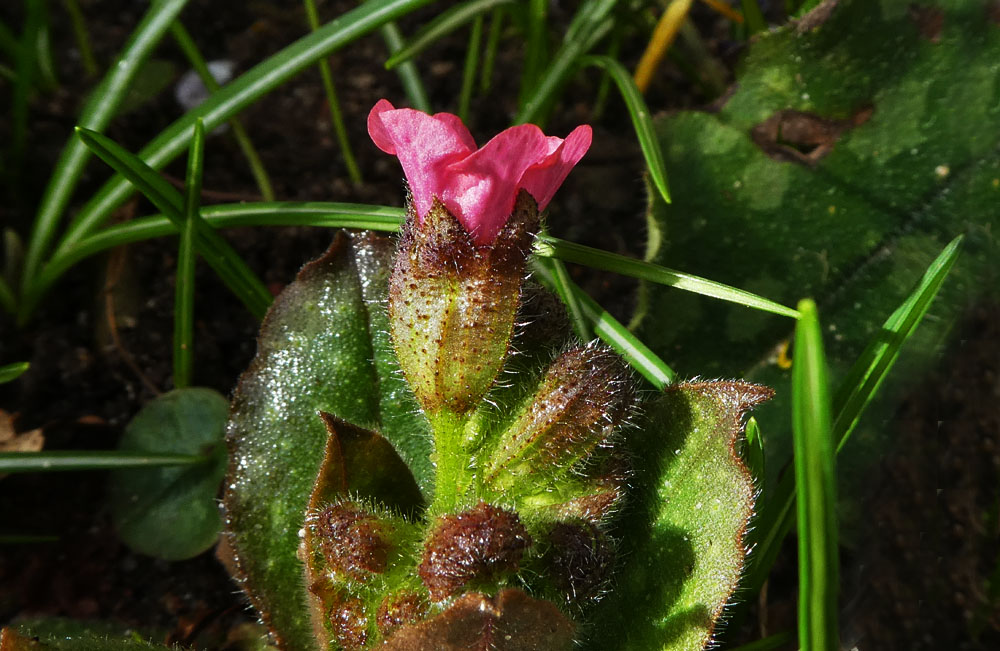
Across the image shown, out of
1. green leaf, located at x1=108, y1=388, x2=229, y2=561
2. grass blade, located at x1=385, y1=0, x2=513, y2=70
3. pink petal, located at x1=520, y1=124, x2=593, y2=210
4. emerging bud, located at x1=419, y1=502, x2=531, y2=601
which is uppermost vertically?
pink petal, located at x1=520, y1=124, x2=593, y2=210

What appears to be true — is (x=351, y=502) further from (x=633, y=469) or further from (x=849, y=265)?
(x=849, y=265)

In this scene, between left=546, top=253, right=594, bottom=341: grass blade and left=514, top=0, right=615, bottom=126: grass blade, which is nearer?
left=546, top=253, right=594, bottom=341: grass blade

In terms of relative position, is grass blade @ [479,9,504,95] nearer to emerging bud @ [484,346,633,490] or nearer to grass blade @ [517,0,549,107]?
grass blade @ [517,0,549,107]

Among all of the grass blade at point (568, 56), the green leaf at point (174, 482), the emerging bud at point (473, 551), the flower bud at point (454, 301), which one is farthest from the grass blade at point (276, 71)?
the emerging bud at point (473, 551)

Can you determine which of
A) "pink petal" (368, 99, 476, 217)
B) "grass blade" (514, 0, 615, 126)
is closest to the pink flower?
"pink petal" (368, 99, 476, 217)

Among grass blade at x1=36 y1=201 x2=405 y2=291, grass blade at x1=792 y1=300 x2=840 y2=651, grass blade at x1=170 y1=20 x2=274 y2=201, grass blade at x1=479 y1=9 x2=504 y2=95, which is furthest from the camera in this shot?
grass blade at x1=479 y1=9 x2=504 y2=95

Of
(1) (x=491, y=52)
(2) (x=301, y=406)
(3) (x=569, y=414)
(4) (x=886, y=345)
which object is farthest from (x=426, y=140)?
(1) (x=491, y=52)

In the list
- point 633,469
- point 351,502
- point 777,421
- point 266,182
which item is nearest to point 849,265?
point 777,421

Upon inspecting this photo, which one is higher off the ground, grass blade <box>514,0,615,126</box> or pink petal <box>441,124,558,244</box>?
pink petal <box>441,124,558,244</box>
